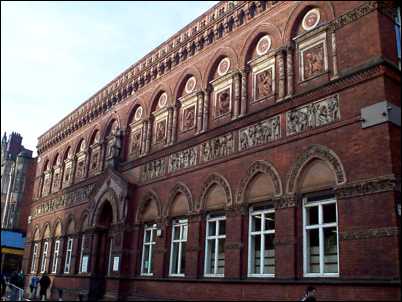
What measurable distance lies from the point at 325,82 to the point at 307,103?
2.80 feet

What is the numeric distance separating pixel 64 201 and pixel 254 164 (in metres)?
19.0

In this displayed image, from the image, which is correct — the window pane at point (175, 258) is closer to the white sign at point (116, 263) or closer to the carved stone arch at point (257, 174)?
the white sign at point (116, 263)

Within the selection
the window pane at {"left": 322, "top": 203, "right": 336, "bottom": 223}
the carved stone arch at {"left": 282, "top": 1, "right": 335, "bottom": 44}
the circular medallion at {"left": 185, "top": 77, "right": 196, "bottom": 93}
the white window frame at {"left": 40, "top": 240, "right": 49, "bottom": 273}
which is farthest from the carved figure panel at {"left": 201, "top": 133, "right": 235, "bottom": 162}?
the white window frame at {"left": 40, "top": 240, "right": 49, "bottom": 273}

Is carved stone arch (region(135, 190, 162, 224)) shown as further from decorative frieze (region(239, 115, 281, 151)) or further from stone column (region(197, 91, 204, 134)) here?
decorative frieze (region(239, 115, 281, 151))

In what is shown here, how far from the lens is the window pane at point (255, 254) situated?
15.6 meters

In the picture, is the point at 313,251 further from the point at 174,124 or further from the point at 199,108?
the point at 174,124

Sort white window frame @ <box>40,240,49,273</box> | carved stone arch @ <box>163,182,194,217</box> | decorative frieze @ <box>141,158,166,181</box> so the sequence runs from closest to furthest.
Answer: carved stone arch @ <box>163,182,194,217</box> < decorative frieze @ <box>141,158,166,181</box> < white window frame @ <box>40,240,49,273</box>

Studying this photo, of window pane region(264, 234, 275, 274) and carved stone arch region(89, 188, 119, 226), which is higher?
carved stone arch region(89, 188, 119, 226)

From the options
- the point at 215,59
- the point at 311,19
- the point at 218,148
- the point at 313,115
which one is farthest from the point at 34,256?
the point at 311,19

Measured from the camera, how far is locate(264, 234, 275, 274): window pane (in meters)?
15.1

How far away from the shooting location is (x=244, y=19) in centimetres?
1867

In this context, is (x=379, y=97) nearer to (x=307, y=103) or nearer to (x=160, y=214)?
(x=307, y=103)

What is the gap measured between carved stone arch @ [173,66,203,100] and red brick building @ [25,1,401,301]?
0.31 feet

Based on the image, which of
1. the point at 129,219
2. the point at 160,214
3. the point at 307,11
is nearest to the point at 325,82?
the point at 307,11
